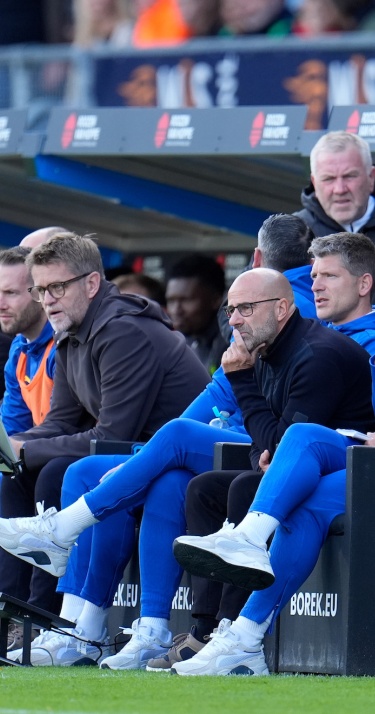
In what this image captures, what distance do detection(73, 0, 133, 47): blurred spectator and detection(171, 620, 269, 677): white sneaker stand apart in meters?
7.84

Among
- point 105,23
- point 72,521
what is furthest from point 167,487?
point 105,23

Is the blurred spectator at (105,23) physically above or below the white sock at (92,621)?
above

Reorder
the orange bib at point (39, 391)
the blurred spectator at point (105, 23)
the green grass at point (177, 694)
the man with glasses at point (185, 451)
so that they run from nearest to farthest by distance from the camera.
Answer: the green grass at point (177, 694), the man with glasses at point (185, 451), the orange bib at point (39, 391), the blurred spectator at point (105, 23)

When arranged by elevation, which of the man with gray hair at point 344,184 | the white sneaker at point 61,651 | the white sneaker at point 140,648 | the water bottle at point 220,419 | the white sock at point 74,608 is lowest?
the white sneaker at point 61,651

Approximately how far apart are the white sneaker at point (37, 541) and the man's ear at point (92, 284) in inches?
52.4

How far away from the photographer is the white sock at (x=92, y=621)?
6.49 m

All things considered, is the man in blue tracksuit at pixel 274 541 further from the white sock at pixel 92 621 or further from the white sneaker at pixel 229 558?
the white sock at pixel 92 621

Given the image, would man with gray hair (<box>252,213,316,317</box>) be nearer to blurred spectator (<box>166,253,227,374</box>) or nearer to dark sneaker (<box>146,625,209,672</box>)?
dark sneaker (<box>146,625,209,672</box>)

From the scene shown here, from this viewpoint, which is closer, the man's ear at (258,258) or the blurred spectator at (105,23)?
the man's ear at (258,258)

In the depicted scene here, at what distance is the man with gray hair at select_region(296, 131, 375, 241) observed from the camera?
7.67 m

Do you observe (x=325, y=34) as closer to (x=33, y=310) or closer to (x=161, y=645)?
(x=33, y=310)

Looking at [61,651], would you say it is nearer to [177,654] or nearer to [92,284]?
[177,654]

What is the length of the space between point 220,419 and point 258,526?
1342 mm

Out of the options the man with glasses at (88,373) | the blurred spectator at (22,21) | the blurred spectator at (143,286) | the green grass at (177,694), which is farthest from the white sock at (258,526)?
the blurred spectator at (22,21)
